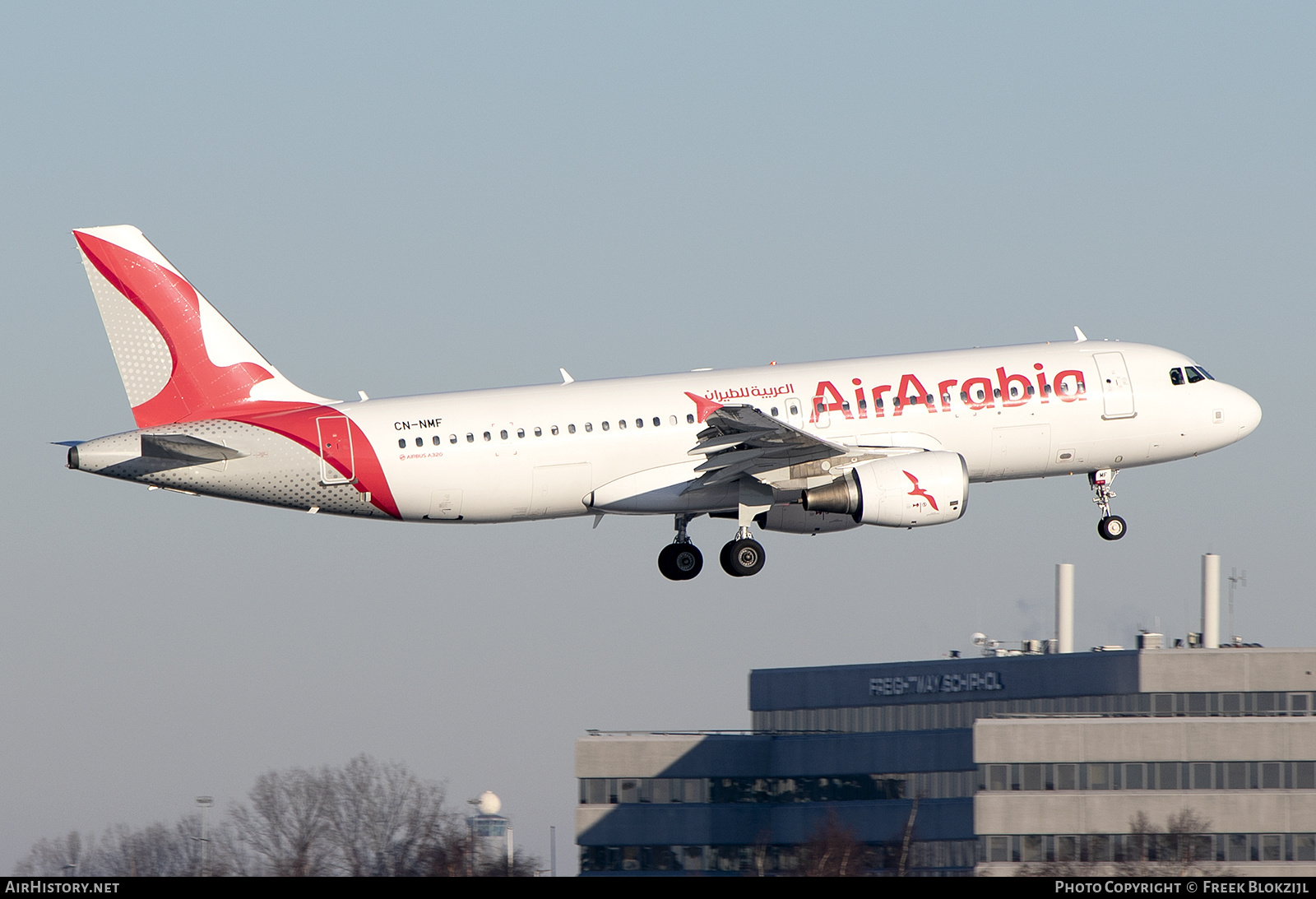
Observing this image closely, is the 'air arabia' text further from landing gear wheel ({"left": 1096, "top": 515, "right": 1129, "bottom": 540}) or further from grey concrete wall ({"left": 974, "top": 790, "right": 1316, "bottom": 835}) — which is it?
grey concrete wall ({"left": 974, "top": 790, "right": 1316, "bottom": 835})

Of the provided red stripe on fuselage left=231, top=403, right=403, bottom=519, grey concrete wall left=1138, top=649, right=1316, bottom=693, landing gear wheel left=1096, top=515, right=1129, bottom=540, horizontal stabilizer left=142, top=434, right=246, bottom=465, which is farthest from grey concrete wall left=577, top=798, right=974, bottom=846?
horizontal stabilizer left=142, top=434, right=246, bottom=465

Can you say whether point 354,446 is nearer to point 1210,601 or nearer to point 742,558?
point 742,558

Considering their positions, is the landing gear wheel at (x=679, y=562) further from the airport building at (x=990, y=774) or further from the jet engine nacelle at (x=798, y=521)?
the airport building at (x=990, y=774)

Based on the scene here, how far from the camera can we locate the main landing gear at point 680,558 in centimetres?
5400

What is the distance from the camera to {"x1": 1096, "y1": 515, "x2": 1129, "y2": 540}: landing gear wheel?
54.9m

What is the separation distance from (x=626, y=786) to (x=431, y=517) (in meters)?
53.8

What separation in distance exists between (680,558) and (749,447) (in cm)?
560

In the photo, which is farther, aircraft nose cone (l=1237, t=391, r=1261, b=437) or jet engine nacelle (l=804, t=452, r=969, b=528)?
aircraft nose cone (l=1237, t=391, r=1261, b=437)

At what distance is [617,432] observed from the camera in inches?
1971

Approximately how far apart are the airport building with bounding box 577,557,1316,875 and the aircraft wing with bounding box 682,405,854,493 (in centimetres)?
2729

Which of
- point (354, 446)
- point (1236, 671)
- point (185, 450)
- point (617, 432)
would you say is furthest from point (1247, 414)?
point (1236, 671)

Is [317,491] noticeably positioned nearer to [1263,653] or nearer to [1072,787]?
[1072,787]

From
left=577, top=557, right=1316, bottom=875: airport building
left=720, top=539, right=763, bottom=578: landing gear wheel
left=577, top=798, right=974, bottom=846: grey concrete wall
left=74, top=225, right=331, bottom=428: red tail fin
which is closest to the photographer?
left=74, top=225, right=331, bottom=428: red tail fin
